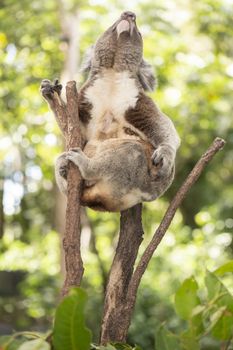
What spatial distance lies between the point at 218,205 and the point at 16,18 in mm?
4350

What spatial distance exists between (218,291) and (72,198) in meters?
1.29

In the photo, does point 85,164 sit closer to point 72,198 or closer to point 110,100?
point 72,198

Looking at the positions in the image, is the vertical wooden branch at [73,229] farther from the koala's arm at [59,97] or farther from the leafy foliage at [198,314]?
the leafy foliage at [198,314]

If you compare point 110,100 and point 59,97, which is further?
point 110,100

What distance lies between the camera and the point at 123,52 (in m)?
3.72

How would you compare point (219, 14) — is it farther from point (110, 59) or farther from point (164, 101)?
point (110, 59)

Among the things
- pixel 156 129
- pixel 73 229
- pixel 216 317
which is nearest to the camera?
pixel 216 317

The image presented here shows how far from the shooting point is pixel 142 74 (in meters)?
3.77

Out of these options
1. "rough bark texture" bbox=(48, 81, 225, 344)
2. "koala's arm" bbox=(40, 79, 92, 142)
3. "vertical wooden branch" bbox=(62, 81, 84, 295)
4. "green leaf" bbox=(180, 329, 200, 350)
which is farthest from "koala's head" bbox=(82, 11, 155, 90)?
"green leaf" bbox=(180, 329, 200, 350)

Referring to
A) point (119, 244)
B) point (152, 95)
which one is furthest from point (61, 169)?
point (152, 95)

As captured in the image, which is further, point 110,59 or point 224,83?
point 224,83

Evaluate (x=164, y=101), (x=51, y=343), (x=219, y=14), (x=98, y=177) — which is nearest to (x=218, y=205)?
(x=164, y=101)

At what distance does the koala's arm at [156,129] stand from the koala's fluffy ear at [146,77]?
21cm

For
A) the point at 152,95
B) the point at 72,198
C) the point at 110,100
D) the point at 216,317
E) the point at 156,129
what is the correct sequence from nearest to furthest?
the point at 216,317 → the point at 72,198 → the point at 156,129 → the point at 110,100 → the point at 152,95
